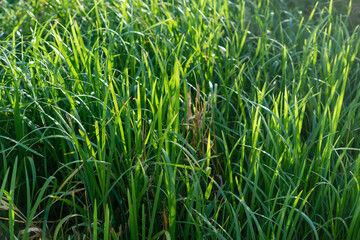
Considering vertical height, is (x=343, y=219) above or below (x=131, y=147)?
below

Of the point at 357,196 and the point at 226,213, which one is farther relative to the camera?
the point at 226,213

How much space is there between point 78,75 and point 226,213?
0.80 metres

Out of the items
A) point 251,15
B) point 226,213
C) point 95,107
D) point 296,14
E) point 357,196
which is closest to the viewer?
point 357,196

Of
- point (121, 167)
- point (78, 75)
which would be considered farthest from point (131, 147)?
point (78, 75)

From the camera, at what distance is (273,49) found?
2.66m

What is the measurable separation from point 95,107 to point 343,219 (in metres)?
1.01

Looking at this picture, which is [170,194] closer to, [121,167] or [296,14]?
[121,167]

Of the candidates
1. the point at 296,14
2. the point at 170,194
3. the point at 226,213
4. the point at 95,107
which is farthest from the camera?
the point at 296,14

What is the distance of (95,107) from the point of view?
6.35 feet

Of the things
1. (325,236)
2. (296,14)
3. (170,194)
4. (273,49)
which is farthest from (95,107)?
(296,14)

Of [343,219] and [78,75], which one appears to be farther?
[78,75]

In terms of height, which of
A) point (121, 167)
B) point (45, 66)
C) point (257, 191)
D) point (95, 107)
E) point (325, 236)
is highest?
point (45, 66)

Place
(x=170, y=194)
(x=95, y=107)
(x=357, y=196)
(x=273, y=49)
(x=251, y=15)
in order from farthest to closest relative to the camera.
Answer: (x=251, y=15) < (x=273, y=49) < (x=95, y=107) < (x=357, y=196) < (x=170, y=194)

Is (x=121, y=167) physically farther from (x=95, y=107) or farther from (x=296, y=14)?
(x=296, y=14)
